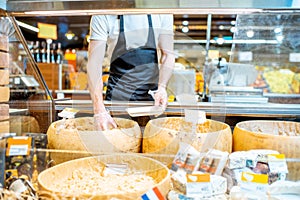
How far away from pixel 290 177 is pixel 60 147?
2.32 ft

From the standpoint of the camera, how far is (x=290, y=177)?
83 cm

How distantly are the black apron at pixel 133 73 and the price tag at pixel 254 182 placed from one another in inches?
29.1

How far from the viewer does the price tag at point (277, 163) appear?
0.81 m

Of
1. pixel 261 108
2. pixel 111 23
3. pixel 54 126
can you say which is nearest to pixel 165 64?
pixel 111 23

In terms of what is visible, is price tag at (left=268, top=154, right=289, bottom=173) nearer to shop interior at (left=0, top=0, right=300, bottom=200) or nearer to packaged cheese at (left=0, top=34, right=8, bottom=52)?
shop interior at (left=0, top=0, right=300, bottom=200)

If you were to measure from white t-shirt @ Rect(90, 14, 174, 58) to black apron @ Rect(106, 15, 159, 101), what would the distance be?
0.14 ft

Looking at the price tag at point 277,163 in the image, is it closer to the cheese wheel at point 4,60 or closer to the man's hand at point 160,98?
the man's hand at point 160,98

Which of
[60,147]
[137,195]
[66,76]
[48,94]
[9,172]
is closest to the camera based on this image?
[137,195]

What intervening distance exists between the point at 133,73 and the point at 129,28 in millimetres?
245

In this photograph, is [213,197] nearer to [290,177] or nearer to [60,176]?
[290,177]

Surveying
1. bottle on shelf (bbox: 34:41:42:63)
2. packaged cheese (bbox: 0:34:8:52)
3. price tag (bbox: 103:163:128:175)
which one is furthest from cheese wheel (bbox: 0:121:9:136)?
bottle on shelf (bbox: 34:41:42:63)

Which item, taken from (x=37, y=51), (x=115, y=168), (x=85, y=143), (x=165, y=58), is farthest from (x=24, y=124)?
(x=37, y=51)

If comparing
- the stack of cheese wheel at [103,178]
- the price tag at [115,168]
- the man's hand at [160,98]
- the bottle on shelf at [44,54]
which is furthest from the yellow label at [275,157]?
the bottle on shelf at [44,54]

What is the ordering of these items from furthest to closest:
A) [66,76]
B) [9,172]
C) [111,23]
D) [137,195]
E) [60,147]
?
[66,76]
[111,23]
[60,147]
[9,172]
[137,195]
